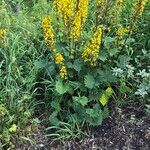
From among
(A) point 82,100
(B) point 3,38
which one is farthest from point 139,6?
(B) point 3,38

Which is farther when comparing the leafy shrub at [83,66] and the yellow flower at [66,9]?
the leafy shrub at [83,66]

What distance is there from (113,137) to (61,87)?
68 centimetres

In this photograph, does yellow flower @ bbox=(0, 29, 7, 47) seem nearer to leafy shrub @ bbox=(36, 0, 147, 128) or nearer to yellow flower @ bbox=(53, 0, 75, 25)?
leafy shrub @ bbox=(36, 0, 147, 128)

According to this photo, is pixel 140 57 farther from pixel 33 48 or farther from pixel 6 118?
pixel 6 118

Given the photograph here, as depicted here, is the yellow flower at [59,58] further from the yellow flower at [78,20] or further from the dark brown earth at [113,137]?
the dark brown earth at [113,137]

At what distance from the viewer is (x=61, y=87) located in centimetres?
385

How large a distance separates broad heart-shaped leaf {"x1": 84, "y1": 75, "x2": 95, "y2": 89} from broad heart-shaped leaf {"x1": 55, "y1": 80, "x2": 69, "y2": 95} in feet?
0.59

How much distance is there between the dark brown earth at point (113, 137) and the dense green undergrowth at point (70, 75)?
8 centimetres

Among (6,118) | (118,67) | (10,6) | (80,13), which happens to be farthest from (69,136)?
(10,6)

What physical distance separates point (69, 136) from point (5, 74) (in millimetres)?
922

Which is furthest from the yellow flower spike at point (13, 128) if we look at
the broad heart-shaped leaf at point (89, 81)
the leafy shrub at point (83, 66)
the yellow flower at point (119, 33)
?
the yellow flower at point (119, 33)

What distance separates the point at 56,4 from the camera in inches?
150

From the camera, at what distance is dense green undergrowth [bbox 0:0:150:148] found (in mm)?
3826

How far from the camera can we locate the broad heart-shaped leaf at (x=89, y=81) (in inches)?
153
